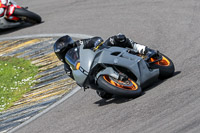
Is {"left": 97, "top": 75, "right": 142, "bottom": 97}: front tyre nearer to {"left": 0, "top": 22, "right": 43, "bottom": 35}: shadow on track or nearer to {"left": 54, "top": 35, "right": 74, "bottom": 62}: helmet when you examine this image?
{"left": 54, "top": 35, "right": 74, "bottom": 62}: helmet

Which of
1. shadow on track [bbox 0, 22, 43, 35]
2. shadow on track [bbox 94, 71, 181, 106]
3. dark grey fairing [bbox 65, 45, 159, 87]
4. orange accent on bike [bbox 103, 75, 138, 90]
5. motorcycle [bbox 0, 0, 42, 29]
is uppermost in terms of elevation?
dark grey fairing [bbox 65, 45, 159, 87]

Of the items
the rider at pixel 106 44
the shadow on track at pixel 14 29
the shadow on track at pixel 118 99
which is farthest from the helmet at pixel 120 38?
the shadow on track at pixel 14 29

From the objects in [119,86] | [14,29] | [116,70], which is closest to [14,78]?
[14,29]

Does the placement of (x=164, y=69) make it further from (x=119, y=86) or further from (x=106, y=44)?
(x=106, y=44)

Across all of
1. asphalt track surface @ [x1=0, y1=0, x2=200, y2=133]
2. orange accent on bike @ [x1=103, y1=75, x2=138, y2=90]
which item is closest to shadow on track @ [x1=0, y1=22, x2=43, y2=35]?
asphalt track surface @ [x1=0, y1=0, x2=200, y2=133]

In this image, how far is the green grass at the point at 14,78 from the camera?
37.3ft

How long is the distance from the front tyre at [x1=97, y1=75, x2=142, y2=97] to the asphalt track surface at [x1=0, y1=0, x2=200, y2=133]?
0.60ft

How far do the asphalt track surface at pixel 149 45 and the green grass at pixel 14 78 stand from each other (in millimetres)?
1961

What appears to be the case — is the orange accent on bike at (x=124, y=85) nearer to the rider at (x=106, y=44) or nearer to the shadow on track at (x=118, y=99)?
the shadow on track at (x=118, y=99)

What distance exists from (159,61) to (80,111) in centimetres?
187

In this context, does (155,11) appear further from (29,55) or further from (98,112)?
(98,112)

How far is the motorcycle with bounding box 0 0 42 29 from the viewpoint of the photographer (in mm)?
16078

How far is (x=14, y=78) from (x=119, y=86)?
16.4ft

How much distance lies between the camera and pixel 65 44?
9398 mm
